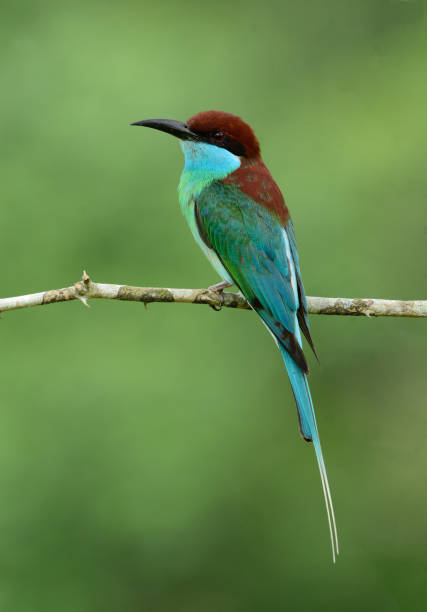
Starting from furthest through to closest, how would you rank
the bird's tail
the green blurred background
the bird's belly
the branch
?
the green blurred background
the bird's belly
the bird's tail
the branch

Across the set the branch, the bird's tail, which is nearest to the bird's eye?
the branch

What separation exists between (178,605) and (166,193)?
2543 millimetres

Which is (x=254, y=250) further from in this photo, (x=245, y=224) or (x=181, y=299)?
(x=181, y=299)

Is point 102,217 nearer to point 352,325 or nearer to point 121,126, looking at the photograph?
point 121,126

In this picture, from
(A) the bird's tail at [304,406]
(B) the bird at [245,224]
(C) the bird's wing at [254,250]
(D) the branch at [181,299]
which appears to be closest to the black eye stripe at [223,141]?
(B) the bird at [245,224]

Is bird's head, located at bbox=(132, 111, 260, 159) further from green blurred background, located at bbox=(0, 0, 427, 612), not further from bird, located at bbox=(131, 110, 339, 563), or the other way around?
green blurred background, located at bbox=(0, 0, 427, 612)

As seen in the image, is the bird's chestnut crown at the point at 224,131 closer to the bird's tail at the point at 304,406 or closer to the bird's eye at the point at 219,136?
the bird's eye at the point at 219,136

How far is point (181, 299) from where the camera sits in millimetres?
2885

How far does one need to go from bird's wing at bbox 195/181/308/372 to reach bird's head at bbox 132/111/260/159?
215 mm

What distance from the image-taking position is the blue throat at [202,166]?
3.48m

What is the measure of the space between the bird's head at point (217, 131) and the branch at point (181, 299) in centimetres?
64

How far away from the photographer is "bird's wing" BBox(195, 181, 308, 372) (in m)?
3.18

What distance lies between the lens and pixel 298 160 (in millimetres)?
5754

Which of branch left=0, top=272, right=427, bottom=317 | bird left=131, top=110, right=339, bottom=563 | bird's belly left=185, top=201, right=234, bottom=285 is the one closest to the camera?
branch left=0, top=272, right=427, bottom=317
